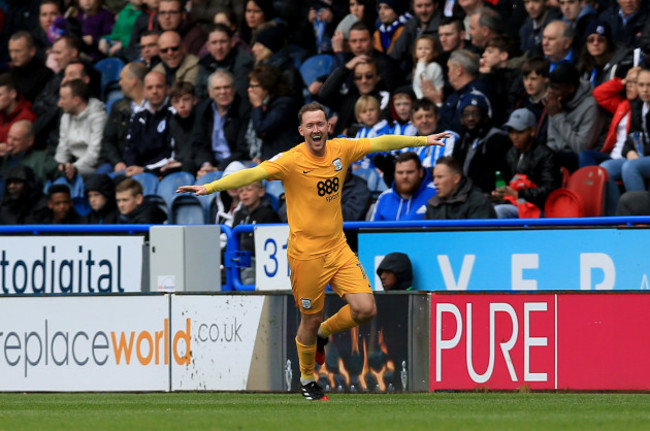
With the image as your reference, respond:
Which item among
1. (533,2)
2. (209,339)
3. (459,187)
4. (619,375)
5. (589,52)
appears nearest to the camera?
(619,375)

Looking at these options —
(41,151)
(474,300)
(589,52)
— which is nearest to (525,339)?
(474,300)

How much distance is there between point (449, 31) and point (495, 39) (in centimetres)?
63

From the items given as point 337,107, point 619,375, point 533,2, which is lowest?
point 619,375

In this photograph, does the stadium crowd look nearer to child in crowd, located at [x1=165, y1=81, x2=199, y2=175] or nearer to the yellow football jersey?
child in crowd, located at [x1=165, y1=81, x2=199, y2=175]

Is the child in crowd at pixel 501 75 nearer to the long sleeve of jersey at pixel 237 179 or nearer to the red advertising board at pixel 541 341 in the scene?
the red advertising board at pixel 541 341

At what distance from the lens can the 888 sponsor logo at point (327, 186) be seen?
397 inches

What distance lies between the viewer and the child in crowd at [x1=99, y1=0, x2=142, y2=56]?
1969 cm

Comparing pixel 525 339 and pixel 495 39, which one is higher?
pixel 495 39

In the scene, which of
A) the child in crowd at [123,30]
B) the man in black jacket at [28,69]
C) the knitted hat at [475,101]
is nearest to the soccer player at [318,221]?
the knitted hat at [475,101]

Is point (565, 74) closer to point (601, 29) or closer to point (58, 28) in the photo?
point (601, 29)

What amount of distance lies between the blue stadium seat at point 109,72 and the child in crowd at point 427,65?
18.2ft

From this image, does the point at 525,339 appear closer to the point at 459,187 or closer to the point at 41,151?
the point at 459,187

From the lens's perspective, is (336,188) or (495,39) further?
(495,39)

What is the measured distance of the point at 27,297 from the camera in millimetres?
12609
